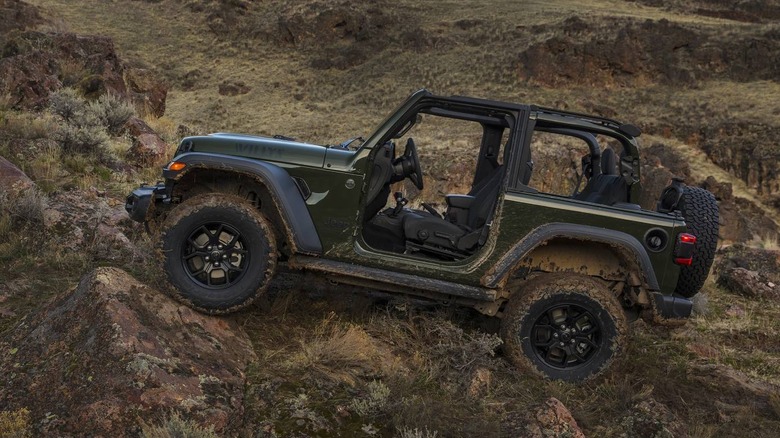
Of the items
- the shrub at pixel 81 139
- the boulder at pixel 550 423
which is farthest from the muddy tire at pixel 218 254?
the shrub at pixel 81 139

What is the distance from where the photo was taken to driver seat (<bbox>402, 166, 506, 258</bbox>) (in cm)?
536

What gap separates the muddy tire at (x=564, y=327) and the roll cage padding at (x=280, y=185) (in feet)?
5.35

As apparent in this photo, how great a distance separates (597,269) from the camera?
5254 mm

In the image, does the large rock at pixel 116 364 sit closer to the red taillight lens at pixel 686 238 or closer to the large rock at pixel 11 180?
the large rock at pixel 11 180

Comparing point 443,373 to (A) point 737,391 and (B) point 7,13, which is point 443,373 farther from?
(B) point 7,13

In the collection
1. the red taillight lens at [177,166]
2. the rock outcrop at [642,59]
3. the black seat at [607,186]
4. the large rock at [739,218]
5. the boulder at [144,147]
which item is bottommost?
the large rock at [739,218]

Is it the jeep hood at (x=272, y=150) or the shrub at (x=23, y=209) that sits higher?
the jeep hood at (x=272, y=150)

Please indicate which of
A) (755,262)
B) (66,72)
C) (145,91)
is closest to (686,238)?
(755,262)

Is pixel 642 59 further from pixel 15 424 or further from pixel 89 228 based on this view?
pixel 15 424

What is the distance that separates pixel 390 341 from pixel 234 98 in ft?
120

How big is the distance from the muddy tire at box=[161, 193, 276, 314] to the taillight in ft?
10.0

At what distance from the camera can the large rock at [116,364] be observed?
3.38m

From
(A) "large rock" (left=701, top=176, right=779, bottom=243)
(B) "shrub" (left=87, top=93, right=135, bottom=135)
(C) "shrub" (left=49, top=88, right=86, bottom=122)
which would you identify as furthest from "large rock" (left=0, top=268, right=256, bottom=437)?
(A) "large rock" (left=701, top=176, right=779, bottom=243)

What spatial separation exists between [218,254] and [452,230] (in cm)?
191
